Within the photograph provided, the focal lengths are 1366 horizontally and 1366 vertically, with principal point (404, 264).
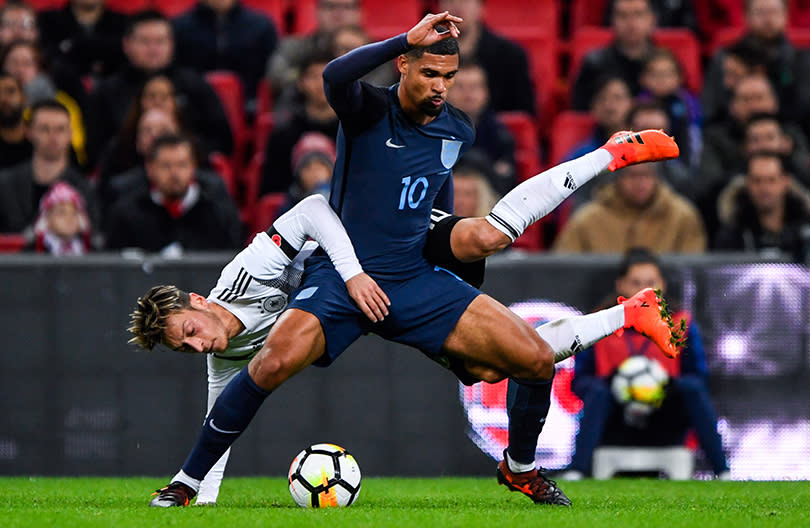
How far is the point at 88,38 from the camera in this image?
1209 cm

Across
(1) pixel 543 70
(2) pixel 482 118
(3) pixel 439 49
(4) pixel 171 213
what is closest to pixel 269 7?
(1) pixel 543 70

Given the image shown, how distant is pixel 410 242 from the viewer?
21.5ft

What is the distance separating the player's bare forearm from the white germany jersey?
0.84 meters

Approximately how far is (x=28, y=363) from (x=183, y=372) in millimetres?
1033

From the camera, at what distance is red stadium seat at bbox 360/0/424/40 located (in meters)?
13.1

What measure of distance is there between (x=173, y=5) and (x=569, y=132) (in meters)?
4.22

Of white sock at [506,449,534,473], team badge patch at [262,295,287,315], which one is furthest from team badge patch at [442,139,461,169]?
white sock at [506,449,534,473]

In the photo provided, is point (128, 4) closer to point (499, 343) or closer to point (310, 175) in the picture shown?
point (310, 175)

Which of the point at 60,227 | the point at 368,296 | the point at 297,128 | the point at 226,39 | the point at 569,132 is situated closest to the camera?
the point at 368,296

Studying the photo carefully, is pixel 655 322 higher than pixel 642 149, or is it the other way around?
pixel 642 149

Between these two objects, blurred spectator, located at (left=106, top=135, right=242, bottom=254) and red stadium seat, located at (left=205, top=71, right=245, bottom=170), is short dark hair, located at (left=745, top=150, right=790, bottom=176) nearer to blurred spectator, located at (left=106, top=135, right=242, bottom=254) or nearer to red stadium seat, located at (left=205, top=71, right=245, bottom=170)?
Answer: blurred spectator, located at (left=106, top=135, right=242, bottom=254)

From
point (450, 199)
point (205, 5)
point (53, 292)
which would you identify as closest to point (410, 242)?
point (450, 199)

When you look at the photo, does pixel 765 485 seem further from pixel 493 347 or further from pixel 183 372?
pixel 183 372

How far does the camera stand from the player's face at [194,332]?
6.26 m
